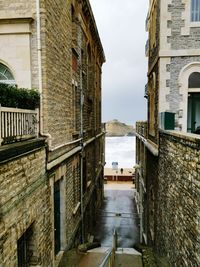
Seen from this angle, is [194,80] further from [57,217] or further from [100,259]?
[100,259]

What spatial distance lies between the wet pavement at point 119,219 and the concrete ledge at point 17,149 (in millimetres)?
11141

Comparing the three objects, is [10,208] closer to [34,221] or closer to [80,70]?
[34,221]

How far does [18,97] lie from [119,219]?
16.5 m

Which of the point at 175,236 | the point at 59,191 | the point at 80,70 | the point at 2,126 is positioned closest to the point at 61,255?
the point at 59,191

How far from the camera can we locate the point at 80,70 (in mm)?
13203

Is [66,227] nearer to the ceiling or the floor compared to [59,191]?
nearer to the floor

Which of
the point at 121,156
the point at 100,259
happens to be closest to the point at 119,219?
the point at 100,259

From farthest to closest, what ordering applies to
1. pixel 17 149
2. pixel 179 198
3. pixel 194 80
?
pixel 194 80, pixel 179 198, pixel 17 149

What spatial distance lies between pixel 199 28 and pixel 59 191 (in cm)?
802

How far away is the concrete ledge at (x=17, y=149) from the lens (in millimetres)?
4875

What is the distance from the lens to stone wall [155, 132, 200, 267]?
555 cm

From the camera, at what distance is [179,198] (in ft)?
22.6

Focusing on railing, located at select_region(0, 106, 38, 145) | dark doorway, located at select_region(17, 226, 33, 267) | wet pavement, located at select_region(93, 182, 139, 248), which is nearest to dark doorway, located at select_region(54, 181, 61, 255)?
dark doorway, located at select_region(17, 226, 33, 267)

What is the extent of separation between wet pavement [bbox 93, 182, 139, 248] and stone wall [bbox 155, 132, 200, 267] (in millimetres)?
7548
